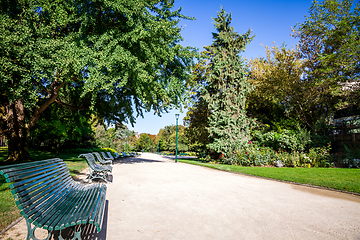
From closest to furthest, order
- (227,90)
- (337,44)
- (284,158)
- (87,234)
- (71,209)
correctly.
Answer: (71,209) < (87,234) < (284,158) < (337,44) < (227,90)

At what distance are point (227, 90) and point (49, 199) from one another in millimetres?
18398

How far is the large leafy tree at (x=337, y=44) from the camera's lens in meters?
15.6

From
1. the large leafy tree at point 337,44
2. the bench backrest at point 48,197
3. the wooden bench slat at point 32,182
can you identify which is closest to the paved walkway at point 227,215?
the bench backrest at point 48,197

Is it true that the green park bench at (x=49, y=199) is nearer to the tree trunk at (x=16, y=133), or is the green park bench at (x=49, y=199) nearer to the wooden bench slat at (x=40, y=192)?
the wooden bench slat at (x=40, y=192)

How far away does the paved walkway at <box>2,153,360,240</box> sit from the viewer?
346cm

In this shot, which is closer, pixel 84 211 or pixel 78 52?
pixel 84 211

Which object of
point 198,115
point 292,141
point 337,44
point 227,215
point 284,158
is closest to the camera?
point 227,215

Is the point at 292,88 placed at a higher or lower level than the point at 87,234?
higher

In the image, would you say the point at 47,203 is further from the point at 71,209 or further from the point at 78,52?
the point at 78,52

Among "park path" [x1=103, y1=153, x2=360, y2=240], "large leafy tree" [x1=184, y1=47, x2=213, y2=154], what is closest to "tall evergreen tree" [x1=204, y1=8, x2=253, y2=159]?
"large leafy tree" [x1=184, y1=47, x2=213, y2=154]

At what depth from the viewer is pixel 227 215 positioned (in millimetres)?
4328

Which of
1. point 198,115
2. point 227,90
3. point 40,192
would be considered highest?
point 227,90

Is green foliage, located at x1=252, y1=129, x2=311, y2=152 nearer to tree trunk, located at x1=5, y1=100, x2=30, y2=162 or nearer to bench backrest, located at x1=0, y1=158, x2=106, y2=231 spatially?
bench backrest, located at x1=0, y1=158, x2=106, y2=231

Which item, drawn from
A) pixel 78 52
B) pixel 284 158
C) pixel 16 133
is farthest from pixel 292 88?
pixel 16 133
